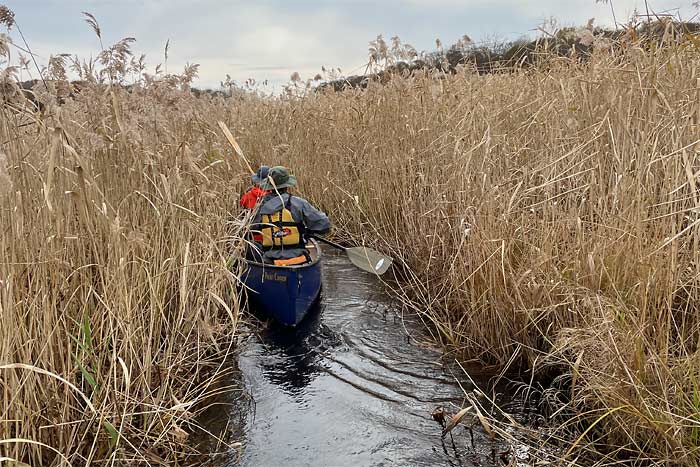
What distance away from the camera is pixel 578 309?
10.9 ft

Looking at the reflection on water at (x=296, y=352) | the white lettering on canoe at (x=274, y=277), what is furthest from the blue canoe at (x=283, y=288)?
the reflection on water at (x=296, y=352)

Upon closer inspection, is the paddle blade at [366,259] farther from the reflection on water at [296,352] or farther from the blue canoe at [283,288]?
the reflection on water at [296,352]

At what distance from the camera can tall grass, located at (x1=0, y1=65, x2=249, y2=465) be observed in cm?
253

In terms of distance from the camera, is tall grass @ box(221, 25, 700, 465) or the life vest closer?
tall grass @ box(221, 25, 700, 465)

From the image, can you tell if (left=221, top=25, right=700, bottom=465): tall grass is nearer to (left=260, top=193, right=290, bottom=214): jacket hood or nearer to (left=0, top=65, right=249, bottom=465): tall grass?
(left=260, top=193, right=290, bottom=214): jacket hood

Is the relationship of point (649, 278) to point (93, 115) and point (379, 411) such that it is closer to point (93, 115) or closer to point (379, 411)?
point (379, 411)

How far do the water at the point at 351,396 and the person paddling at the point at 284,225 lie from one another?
0.66 metres

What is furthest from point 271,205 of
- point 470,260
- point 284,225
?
point 470,260

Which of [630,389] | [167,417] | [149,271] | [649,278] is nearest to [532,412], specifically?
[630,389]

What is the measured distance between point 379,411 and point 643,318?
1.84 meters

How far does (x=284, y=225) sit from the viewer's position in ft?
18.3

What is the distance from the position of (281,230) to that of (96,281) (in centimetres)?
254

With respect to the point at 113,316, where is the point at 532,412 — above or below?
below

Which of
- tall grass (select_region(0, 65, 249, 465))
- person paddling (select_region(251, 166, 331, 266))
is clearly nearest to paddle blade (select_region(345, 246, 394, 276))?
person paddling (select_region(251, 166, 331, 266))
